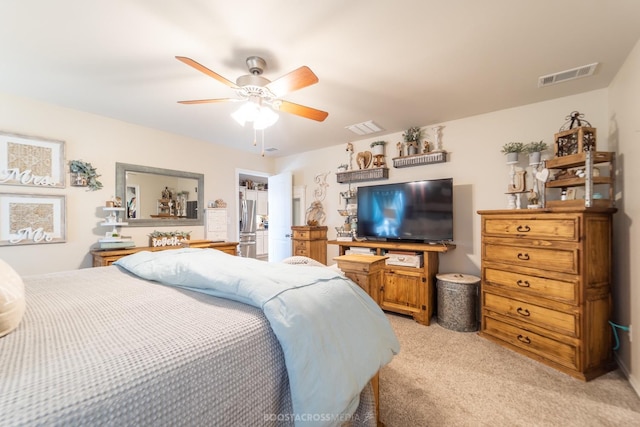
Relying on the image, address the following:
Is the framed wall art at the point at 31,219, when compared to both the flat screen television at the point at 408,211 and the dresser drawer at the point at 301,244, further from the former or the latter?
the flat screen television at the point at 408,211

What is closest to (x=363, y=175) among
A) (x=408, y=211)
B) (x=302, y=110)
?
(x=408, y=211)

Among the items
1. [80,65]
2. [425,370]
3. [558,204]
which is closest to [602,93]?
[558,204]

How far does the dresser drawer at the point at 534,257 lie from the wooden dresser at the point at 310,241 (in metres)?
2.34

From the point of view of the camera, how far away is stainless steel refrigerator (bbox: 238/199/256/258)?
648 cm

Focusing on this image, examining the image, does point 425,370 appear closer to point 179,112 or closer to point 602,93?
point 602,93

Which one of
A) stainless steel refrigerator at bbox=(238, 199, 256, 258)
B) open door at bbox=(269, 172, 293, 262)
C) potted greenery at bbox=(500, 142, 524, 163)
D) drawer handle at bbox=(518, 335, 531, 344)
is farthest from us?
stainless steel refrigerator at bbox=(238, 199, 256, 258)

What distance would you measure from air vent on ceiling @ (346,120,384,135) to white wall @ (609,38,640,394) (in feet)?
7.03

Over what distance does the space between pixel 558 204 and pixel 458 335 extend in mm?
1534

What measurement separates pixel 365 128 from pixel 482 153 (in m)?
1.44

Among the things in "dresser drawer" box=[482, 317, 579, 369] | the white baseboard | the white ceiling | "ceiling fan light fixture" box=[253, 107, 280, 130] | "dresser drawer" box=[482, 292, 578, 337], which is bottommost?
the white baseboard

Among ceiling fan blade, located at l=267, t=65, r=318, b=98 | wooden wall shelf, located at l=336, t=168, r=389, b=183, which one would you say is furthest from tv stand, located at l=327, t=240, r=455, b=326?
ceiling fan blade, located at l=267, t=65, r=318, b=98

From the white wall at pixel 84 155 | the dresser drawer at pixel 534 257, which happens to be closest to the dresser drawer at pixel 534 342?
the dresser drawer at pixel 534 257

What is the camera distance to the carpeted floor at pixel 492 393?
1581mm

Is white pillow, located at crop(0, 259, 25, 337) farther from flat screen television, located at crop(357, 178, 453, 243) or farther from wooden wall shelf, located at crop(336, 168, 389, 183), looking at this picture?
wooden wall shelf, located at crop(336, 168, 389, 183)
